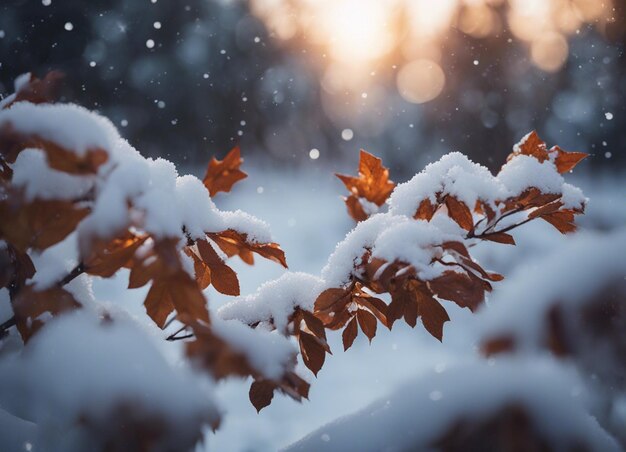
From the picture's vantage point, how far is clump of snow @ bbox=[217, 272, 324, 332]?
72 centimetres

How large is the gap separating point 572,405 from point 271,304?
1.52ft

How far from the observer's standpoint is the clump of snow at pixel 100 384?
436mm

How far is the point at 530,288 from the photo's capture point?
37 centimetres

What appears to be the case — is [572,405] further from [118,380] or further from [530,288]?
[118,380]

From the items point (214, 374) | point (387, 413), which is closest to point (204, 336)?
point (214, 374)

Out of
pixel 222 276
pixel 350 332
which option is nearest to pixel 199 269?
pixel 222 276

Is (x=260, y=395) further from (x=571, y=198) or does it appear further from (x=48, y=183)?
(x=571, y=198)

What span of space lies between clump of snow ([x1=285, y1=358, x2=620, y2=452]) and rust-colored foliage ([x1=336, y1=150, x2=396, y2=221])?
52 centimetres

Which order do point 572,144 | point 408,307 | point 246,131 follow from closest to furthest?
point 408,307 < point 572,144 < point 246,131

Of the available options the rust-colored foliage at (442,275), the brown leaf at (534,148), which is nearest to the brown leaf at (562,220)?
the rust-colored foliage at (442,275)

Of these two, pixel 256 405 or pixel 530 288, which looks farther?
pixel 256 405

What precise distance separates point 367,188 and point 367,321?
11.5 inches

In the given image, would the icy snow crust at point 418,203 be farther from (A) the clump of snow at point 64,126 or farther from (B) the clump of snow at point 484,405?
(A) the clump of snow at point 64,126

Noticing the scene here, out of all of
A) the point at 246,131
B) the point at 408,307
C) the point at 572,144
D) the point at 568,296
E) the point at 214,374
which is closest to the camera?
the point at 568,296
